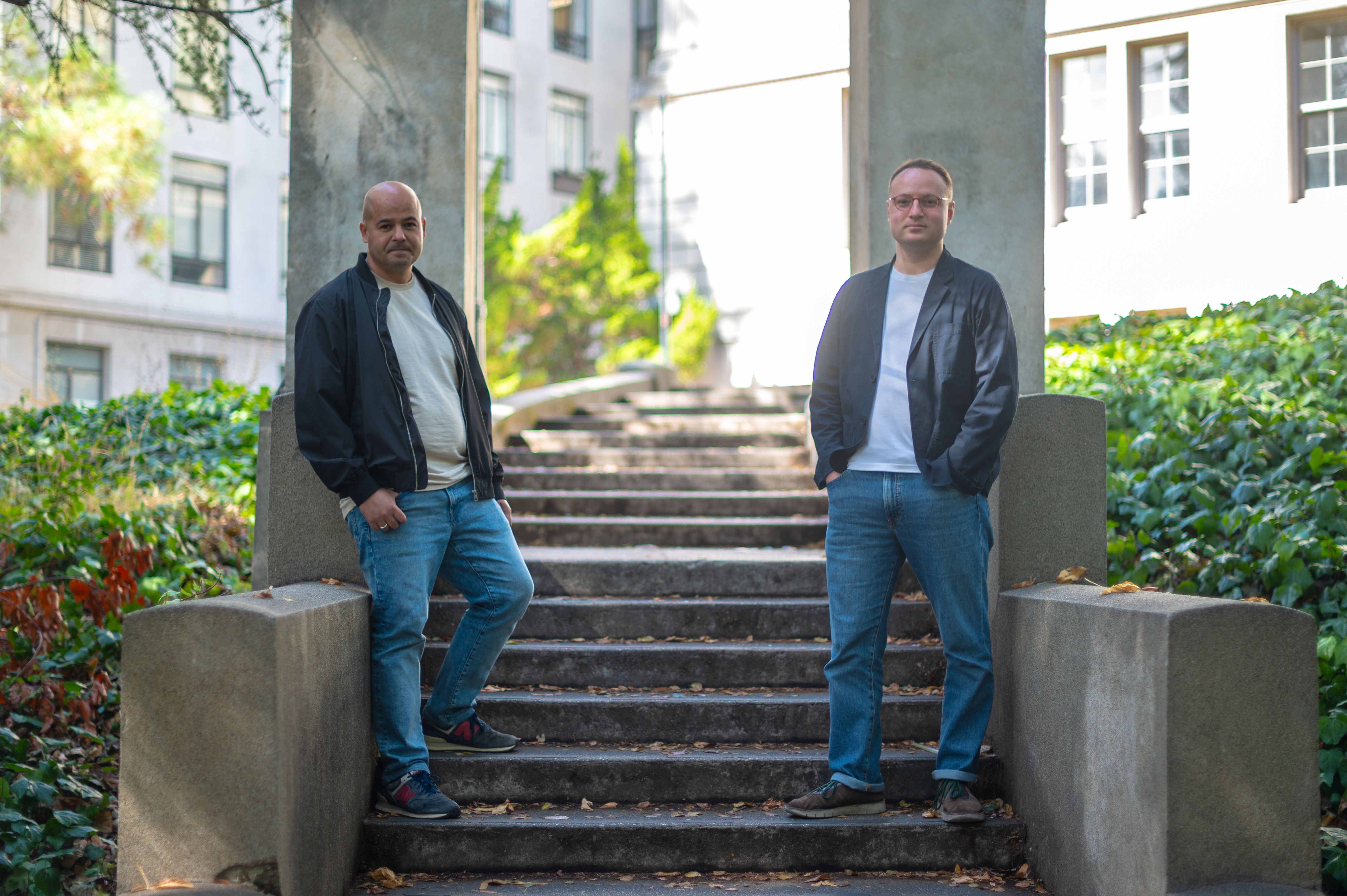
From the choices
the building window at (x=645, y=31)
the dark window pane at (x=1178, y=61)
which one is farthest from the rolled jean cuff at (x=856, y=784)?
the building window at (x=645, y=31)

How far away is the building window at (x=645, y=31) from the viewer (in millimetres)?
25250

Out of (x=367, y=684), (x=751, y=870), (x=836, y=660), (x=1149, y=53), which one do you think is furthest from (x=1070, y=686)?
(x=1149, y=53)

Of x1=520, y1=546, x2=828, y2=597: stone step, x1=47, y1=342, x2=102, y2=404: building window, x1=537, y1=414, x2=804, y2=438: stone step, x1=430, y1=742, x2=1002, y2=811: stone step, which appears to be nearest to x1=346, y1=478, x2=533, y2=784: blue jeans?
x1=430, y1=742, x2=1002, y2=811: stone step

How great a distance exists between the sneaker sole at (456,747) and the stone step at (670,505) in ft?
9.03

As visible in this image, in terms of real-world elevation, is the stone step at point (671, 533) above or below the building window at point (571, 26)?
below

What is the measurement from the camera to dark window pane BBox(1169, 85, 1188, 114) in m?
14.3

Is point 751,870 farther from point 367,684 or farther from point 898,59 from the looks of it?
point 898,59

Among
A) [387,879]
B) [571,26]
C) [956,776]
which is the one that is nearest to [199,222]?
[571,26]

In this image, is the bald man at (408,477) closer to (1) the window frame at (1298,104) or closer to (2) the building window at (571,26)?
(1) the window frame at (1298,104)

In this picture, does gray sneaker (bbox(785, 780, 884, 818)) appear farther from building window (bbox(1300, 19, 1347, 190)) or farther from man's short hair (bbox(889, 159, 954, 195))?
building window (bbox(1300, 19, 1347, 190))

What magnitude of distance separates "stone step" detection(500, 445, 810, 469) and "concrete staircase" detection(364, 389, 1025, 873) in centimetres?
137

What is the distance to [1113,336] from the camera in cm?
927

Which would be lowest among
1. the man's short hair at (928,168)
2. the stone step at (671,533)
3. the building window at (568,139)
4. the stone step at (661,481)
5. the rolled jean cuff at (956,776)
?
the rolled jean cuff at (956,776)

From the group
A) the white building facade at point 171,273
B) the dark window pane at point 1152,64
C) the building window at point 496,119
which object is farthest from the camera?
the building window at point 496,119
